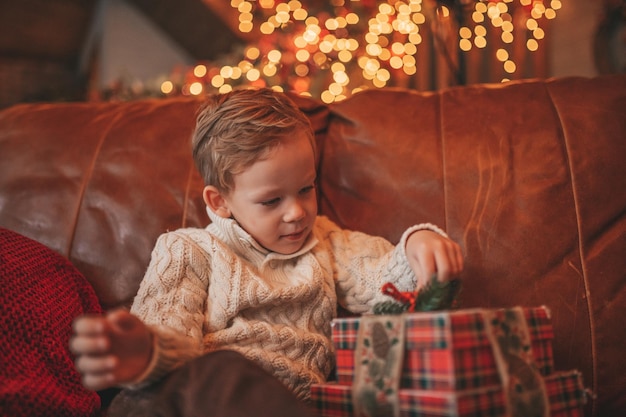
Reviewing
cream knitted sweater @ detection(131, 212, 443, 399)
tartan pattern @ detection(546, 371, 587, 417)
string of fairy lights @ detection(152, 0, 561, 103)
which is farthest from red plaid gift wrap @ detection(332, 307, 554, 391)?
string of fairy lights @ detection(152, 0, 561, 103)

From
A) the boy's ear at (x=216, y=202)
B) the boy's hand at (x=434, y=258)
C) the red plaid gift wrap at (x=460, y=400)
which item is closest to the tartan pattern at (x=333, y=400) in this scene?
the red plaid gift wrap at (x=460, y=400)

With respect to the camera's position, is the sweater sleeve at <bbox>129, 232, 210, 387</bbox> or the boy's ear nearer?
the sweater sleeve at <bbox>129, 232, 210, 387</bbox>

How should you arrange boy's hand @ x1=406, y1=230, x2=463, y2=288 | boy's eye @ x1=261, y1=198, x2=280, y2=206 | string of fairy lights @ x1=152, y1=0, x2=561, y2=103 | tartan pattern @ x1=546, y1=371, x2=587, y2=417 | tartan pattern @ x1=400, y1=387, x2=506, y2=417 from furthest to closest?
string of fairy lights @ x1=152, y1=0, x2=561, y2=103
boy's eye @ x1=261, y1=198, x2=280, y2=206
boy's hand @ x1=406, y1=230, x2=463, y2=288
tartan pattern @ x1=546, y1=371, x2=587, y2=417
tartan pattern @ x1=400, y1=387, x2=506, y2=417

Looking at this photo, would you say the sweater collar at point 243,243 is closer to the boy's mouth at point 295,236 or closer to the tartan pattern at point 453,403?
the boy's mouth at point 295,236

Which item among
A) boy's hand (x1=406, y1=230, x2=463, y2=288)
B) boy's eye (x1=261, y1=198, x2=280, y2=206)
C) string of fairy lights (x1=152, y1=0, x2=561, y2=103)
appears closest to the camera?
boy's hand (x1=406, y1=230, x2=463, y2=288)

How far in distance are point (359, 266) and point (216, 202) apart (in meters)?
0.32

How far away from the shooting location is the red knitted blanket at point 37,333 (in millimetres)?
861

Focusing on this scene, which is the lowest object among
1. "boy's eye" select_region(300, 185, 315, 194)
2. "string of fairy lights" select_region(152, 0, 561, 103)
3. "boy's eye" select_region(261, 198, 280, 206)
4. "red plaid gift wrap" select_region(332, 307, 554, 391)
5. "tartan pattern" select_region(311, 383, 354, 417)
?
"tartan pattern" select_region(311, 383, 354, 417)

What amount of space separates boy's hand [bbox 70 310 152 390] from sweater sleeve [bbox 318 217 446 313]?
50cm

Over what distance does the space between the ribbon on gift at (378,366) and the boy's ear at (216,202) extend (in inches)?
18.7

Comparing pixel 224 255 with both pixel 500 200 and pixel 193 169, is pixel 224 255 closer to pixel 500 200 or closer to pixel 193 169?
pixel 193 169

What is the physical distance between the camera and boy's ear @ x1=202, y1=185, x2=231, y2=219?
117cm

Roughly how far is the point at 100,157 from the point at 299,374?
2.37ft

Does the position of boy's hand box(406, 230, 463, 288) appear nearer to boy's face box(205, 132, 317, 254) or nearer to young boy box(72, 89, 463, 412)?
young boy box(72, 89, 463, 412)
